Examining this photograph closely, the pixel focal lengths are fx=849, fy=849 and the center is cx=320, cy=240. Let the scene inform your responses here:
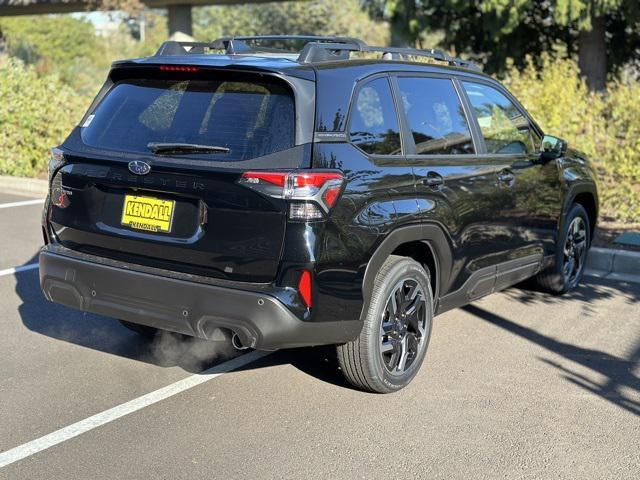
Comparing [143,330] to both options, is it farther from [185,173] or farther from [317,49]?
[317,49]

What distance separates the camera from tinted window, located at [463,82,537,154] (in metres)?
5.77

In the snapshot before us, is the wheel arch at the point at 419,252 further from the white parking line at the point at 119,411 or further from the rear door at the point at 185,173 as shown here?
the white parking line at the point at 119,411

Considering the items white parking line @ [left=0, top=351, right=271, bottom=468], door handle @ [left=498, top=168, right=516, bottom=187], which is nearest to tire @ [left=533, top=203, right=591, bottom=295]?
door handle @ [left=498, top=168, right=516, bottom=187]

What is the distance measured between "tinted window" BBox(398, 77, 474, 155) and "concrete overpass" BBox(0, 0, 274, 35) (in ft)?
102

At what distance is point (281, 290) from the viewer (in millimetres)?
4109

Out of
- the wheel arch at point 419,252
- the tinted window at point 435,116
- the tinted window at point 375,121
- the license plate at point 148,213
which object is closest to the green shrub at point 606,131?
the tinted window at point 435,116

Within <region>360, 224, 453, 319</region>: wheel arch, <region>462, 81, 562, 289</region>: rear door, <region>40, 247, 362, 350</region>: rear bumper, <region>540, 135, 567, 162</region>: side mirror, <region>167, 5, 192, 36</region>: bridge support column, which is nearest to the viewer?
<region>40, 247, 362, 350</region>: rear bumper

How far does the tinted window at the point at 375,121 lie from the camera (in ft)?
14.9

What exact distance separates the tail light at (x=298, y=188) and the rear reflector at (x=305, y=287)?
0.89ft

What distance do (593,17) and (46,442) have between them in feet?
56.1

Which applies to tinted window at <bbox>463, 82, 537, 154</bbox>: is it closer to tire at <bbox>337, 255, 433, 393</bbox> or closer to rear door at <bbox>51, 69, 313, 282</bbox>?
tire at <bbox>337, 255, 433, 393</bbox>

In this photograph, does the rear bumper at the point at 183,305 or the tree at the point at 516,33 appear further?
the tree at the point at 516,33

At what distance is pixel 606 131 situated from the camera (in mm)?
10070

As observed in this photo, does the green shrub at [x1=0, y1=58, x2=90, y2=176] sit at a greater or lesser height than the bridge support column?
lesser
